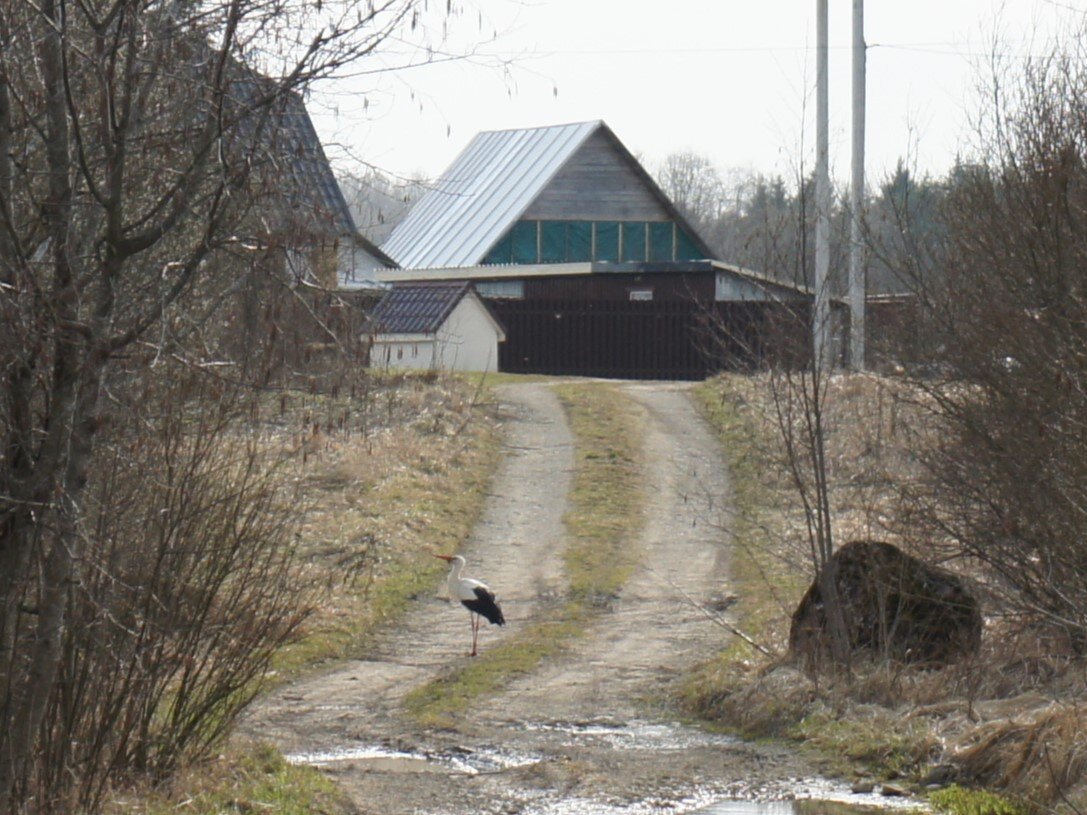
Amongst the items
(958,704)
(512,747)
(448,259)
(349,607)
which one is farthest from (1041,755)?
(448,259)

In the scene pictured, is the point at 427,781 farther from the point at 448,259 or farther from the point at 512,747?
the point at 448,259

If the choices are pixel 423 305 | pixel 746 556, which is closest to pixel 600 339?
pixel 423 305

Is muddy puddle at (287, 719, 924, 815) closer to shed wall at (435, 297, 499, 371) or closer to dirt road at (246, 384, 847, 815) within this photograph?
dirt road at (246, 384, 847, 815)

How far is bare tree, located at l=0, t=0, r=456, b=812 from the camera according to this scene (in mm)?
5410

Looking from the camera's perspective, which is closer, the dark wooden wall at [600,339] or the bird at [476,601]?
the bird at [476,601]

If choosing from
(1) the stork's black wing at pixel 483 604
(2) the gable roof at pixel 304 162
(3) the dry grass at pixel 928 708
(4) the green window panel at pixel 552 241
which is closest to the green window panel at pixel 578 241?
(4) the green window panel at pixel 552 241

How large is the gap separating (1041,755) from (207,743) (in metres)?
4.29

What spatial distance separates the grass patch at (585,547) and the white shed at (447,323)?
9.49ft

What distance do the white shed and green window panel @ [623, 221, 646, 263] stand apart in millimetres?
12476

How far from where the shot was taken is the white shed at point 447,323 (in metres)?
28.6

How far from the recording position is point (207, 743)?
310 inches

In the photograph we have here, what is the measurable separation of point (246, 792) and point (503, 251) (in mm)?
33306

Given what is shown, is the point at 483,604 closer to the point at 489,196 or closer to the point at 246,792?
the point at 246,792

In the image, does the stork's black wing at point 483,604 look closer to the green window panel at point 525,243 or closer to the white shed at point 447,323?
the white shed at point 447,323
